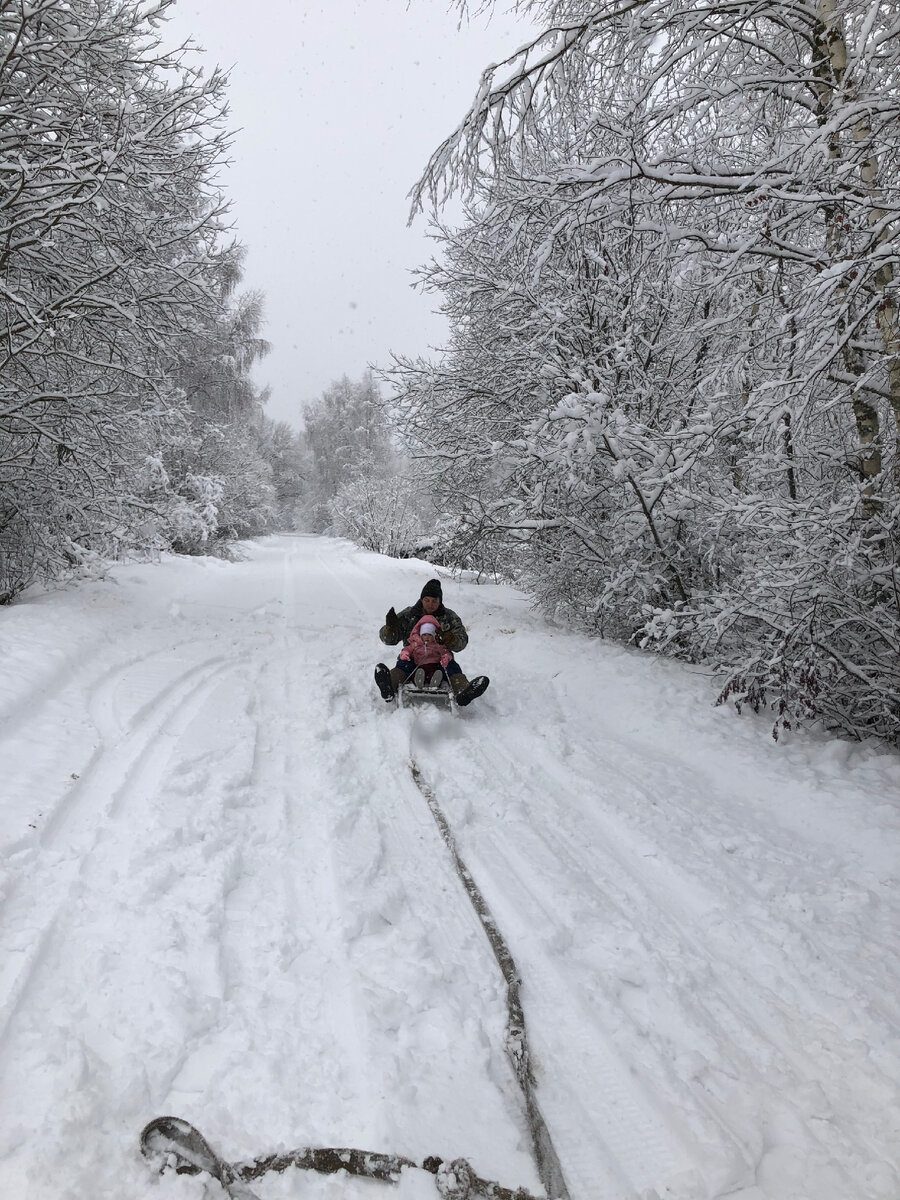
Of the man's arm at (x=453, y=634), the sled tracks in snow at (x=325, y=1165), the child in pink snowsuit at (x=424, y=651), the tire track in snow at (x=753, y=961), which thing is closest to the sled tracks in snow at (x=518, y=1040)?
the sled tracks in snow at (x=325, y=1165)

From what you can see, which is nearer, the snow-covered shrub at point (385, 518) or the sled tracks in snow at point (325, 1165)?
the sled tracks in snow at point (325, 1165)

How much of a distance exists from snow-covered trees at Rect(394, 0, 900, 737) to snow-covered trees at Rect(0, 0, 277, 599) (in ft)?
12.9

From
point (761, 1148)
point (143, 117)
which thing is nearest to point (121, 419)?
point (143, 117)

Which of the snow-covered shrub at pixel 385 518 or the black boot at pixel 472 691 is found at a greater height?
the snow-covered shrub at pixel 385 518

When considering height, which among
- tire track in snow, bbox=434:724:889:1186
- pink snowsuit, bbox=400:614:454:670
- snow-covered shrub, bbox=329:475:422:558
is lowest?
tire track in snow, bbox=434:724:889:1186

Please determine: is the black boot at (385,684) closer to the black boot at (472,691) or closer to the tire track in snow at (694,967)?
the black boot at (472,691)

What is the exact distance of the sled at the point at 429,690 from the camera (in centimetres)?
580

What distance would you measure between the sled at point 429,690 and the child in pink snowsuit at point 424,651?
6 centimetres

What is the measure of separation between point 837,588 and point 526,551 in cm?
584

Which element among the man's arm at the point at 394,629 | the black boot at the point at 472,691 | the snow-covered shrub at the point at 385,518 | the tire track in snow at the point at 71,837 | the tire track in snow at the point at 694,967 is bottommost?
the tire track in snow at the point at 694,967

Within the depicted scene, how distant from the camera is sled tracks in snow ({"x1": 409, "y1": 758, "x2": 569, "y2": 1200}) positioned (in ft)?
5.92

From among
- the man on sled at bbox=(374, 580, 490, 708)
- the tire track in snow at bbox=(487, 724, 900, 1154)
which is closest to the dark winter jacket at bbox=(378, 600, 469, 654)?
the man on sled at bbox=(374, 580, 490, 708)

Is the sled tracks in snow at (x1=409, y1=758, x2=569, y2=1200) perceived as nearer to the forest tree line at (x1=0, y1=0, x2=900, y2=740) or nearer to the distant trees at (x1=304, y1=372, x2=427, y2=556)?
the forest tree line at (x1=0, y1=0, x2=900, y2=740)

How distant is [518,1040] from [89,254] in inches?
322
